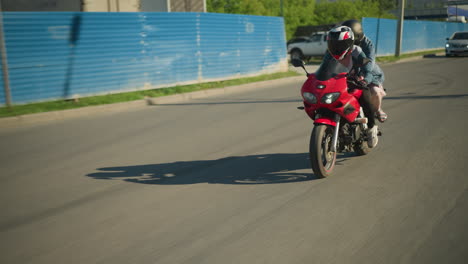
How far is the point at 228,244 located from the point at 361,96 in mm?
2889

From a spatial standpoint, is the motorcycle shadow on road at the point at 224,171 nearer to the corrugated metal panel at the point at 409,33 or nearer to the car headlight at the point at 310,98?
the car headlight at the point at 310,98

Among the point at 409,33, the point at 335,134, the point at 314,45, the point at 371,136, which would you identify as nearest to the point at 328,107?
the point at 335,134

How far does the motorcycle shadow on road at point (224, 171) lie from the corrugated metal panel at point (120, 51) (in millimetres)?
6397

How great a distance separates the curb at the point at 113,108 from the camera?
30.1ft

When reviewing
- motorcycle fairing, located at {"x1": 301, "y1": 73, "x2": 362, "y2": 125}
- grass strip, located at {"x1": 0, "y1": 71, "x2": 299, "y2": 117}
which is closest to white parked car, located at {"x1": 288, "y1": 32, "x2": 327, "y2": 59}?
grass strip, located at {"x1": 0, "y1": 71, "x2": 299, "y2": 117}

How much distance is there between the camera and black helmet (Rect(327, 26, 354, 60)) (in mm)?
4910

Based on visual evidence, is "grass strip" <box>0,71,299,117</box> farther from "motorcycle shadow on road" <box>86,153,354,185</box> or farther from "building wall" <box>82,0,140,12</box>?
"building wall" <box>82,0,140,12</box>

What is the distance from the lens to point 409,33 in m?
36.3

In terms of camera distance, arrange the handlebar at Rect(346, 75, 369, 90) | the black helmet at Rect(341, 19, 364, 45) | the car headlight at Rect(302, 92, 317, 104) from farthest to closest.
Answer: the black helmet at Rect(341, 19, 364, 45) → the handlebar at Rect(346, 75, 369, 90) → the car headlight at Rect(302, 92, 317, 104)

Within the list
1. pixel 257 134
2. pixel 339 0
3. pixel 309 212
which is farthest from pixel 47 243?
pixel 339 0

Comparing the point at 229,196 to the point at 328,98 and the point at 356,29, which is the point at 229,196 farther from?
the point at 356,29

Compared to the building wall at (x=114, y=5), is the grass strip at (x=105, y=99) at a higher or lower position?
lower

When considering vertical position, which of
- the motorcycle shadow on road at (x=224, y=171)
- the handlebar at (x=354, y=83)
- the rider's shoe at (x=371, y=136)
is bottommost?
the motorcycle shadow on road at (x=224, y=171)

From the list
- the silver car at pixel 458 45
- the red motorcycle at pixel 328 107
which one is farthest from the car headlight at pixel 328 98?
the silver car at pixel 458 45
